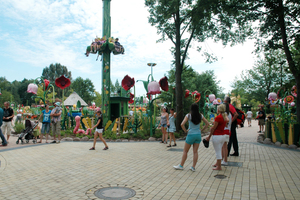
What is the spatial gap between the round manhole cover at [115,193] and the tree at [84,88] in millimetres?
65810

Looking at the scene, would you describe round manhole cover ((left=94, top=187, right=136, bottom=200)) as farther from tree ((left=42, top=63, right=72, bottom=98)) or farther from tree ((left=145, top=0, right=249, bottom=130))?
tree ((left=42, top=63, right=72, bottom=98))

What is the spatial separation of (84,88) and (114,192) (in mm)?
68654

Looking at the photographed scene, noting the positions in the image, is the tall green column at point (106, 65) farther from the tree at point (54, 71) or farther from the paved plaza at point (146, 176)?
the tree at point (54, 71)

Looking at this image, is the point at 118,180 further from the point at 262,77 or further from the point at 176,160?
the point at 262,77

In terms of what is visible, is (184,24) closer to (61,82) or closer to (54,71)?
(61,82)

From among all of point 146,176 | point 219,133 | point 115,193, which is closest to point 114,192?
point 115,193

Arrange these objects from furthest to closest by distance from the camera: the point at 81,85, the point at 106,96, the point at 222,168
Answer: the point at 81,85, the point at 106,96, the point at 222,168

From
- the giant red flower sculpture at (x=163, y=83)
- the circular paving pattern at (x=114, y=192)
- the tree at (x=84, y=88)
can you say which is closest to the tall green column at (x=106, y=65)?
the giant red flower sculpture at (x=163, y=83)

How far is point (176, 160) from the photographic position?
6.73 m

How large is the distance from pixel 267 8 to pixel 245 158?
7119mm

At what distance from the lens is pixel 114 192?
4.10 metres

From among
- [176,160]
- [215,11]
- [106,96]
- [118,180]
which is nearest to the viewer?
[118,180]

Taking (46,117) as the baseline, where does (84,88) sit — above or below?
above

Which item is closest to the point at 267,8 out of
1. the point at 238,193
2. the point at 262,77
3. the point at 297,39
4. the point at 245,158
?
the point at 297,39
